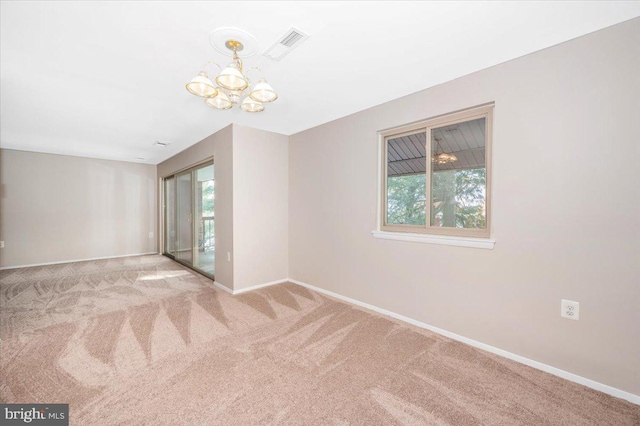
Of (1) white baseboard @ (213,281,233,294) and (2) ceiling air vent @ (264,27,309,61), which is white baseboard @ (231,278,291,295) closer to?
(1) white baseboard @ (213,281,233,294)

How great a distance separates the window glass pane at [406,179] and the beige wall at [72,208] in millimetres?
6304

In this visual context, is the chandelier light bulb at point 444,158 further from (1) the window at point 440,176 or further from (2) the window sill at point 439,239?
(2) the window sill at point 439,239

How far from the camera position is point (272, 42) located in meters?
1.87

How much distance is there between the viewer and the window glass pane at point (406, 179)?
270 centimetres

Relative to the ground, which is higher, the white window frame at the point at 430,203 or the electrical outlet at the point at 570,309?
the white window frame at the point at 430,203

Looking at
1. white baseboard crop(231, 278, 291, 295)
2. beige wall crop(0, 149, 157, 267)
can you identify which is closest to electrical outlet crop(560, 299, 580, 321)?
white baseboard crop(231, 278, 291, 295)

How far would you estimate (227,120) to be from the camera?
354cm

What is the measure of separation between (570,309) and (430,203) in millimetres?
1269

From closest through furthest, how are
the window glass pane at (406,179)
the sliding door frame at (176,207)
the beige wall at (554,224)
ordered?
the beige wall at (554,224) → the window glass pane at (406,179) → the sliding door frame at (176,207)

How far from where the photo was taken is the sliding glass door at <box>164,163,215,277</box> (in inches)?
174

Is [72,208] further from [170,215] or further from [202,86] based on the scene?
[202,86]

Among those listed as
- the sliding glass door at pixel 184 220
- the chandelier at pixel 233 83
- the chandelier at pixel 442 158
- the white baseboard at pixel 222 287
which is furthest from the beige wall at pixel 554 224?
the sliding glass door at pixel 184 220

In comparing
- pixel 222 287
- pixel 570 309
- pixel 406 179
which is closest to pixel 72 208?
pixel 222 287

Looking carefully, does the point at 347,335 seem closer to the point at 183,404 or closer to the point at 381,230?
the point at 381,230
